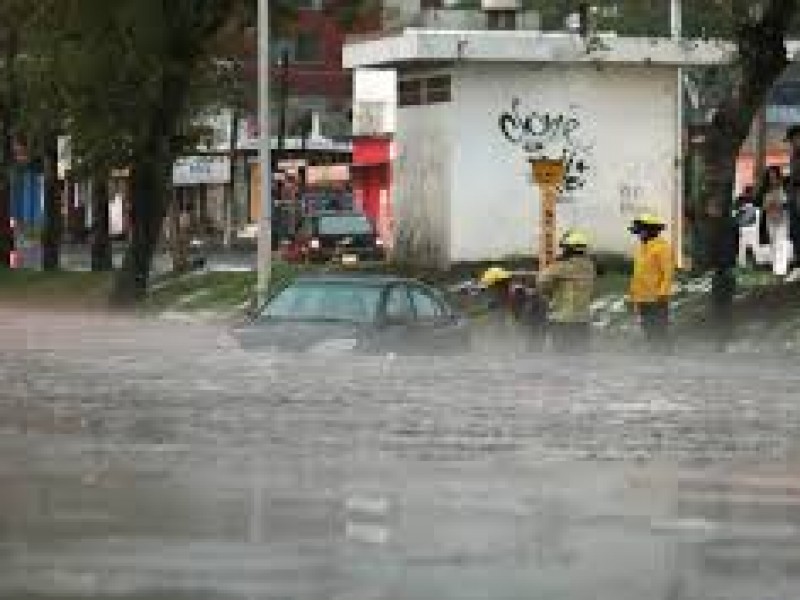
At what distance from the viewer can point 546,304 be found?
85.4ft

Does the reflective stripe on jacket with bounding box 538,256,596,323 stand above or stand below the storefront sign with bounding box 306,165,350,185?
below

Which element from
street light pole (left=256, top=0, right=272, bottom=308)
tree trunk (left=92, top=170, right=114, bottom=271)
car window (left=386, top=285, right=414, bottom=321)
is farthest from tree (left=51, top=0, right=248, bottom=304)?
car window (left=386, top=285, right=414, bottom=321)

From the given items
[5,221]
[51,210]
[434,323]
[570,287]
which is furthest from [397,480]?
[5,221]

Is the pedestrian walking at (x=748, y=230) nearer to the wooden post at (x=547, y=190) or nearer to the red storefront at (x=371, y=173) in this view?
the wooden post at (x=547, y=190)

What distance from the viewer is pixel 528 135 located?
39.6 meters

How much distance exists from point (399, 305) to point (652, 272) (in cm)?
322

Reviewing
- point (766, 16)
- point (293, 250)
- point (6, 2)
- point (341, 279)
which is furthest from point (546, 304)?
point (293, 250)

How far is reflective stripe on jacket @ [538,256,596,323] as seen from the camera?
2461 cm

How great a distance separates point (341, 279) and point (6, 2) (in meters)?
20.5

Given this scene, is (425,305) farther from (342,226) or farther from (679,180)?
(342,226)

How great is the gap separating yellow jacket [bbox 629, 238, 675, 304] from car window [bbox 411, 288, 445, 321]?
2.39 metres

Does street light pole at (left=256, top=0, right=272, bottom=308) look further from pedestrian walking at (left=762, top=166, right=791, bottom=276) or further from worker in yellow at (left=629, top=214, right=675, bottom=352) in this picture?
worker in yellow at (left=629, top=214, right=675, bottom=352)

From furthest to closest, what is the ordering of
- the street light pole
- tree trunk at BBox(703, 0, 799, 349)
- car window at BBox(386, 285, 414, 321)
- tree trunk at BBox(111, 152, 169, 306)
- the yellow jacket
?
tree trunk at BBox(111, 152, 169, 306), the street light pole, tree trunk at BBox(703, 0, 799, 349), the yellow jacket, car window at BBox(386, 285, 414, 321)

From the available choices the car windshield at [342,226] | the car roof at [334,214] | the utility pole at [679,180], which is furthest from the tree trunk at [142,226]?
the car roof at [334,214]
